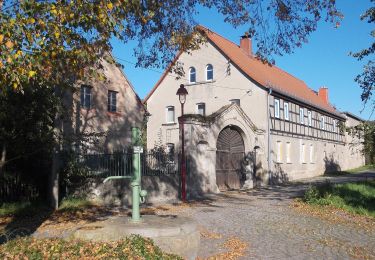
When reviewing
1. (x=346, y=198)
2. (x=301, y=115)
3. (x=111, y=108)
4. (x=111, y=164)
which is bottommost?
(x=346, y=198)

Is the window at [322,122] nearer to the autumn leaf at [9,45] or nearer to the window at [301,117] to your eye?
the window at [301,117]

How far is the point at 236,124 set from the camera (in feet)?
71.9

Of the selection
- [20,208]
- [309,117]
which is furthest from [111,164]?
[309,117]

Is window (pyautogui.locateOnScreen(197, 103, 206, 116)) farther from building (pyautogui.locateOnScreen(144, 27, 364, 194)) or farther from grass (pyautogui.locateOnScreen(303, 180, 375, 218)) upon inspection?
grass (pyautogui.locateOnScreen(303, 180, 375, 218))

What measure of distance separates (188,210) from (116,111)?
12718 millimetres

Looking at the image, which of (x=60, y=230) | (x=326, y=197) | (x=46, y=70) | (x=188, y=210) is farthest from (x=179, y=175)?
(x=46, y=70)

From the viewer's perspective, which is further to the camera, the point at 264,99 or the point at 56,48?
the point at 264,99

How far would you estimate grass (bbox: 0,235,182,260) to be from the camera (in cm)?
545

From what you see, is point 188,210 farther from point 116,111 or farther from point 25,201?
point 116,111

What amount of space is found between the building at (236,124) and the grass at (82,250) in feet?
39.0

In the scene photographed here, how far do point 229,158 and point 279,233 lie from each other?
12078 millimetres

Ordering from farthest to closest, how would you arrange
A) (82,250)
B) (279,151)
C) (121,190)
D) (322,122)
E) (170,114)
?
(322,122) < (170,114) < (279,151) < (121,190) < (82,250)

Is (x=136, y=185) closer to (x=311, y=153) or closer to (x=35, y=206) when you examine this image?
(x=35, y=206)

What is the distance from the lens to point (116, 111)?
2558cm
